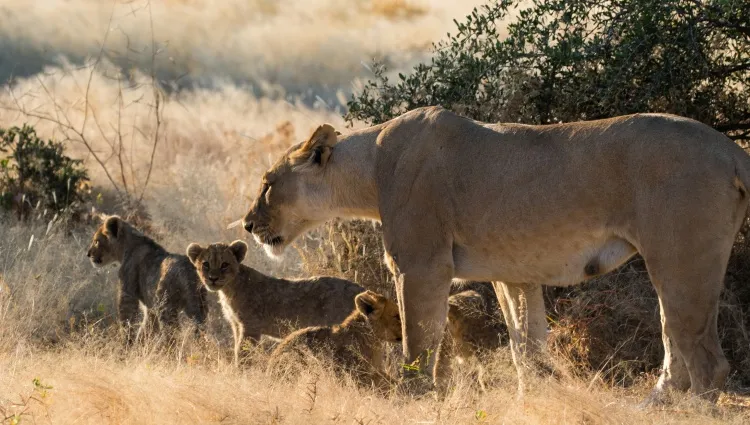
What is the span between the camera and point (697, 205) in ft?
22.1

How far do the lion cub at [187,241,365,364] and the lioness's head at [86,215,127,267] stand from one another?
1.70 m

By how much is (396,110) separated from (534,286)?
10.6 feet

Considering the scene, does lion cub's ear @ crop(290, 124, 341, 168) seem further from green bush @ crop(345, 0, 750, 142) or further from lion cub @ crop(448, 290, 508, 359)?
green bush @ crop(345, 0, 750, 142)

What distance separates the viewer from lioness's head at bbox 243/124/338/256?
844 centimetres

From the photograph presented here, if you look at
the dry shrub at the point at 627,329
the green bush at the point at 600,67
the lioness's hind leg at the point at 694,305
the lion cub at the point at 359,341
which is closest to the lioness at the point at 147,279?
the lion cub at the point at 359,341

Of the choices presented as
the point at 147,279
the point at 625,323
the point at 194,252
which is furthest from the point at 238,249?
the point at 625,323

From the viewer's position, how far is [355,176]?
821cm

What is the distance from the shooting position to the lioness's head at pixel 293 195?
8.44m

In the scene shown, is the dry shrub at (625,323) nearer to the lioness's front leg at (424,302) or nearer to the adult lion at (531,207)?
the adult lion at (531,207)

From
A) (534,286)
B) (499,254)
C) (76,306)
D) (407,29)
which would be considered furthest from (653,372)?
(407,29)

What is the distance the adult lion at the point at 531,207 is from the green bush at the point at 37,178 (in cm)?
712

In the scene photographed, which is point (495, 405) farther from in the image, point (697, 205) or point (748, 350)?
point (748, 350)

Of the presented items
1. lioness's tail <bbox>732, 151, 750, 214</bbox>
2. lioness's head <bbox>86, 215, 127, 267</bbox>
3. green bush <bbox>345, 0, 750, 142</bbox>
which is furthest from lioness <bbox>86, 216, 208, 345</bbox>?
lioness's tail <bbox>732, 151, 750, 214</bbox>

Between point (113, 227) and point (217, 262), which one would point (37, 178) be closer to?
point (113, 227)
